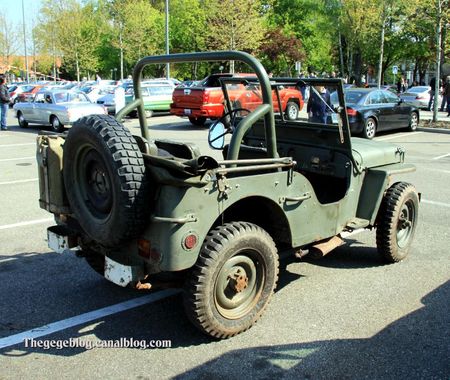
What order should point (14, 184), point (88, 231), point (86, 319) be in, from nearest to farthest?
point (88, 231) < point (86, 319) < point (14, 184)

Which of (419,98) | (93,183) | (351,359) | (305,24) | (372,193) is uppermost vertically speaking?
(305,24)

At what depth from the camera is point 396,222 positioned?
4.82 m

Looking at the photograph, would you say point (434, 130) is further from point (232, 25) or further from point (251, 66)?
point (232, 25)

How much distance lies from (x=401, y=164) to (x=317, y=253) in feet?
5.65

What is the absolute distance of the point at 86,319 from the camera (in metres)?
3.77

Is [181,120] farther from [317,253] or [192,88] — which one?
[317,253]

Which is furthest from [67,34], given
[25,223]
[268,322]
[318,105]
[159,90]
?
[268,322]

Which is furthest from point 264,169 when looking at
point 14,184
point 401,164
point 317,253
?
point 14,184

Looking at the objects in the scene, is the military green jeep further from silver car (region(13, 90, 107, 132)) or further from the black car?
silver car (region(13, 90, 107, 132))

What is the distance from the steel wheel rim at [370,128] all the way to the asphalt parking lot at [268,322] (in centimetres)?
976

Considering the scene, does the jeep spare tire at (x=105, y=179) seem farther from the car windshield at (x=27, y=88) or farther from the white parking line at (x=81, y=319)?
the car windshield at (x=27, y=88)

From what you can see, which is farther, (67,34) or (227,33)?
(67,34)

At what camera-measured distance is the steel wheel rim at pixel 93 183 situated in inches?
129

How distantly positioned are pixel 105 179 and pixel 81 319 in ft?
3.94
